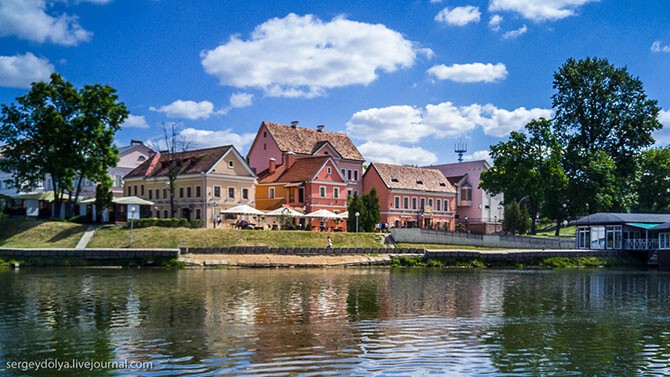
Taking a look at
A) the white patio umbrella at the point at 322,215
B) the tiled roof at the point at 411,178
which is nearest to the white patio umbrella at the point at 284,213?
the white patio umbrella at the point at 322,215

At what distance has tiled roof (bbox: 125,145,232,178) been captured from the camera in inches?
2739

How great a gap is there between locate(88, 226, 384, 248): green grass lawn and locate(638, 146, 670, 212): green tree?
47636 mm

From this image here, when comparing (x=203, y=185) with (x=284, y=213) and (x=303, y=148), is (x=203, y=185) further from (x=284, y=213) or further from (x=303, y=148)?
(x=303, y=148)

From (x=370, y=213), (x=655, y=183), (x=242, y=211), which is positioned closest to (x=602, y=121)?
(x=655, y=183)

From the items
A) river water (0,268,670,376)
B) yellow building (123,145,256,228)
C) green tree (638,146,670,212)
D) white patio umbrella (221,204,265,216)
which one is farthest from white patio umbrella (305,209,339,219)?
green tree (638,146,670,212)

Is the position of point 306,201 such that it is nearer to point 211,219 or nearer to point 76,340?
point 211,219

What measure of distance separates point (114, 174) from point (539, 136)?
5505 centimetres

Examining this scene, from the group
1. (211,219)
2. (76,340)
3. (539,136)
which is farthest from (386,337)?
(539,136)

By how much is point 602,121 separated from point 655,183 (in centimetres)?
1998

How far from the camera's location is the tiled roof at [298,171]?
75.0m

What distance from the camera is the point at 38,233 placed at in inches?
2196

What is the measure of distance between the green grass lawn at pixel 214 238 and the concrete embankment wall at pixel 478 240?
3.45 m

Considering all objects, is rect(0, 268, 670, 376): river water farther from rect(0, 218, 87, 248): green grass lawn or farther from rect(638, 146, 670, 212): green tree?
rect(638, 146, 670, 212): green tree

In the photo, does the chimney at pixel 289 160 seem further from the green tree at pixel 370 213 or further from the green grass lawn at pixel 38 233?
the green grass lawn at pixel 38 233
